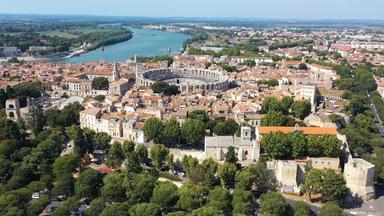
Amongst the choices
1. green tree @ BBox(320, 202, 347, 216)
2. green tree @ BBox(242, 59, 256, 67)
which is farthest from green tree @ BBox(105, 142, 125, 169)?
green tree @ BBox(242, 59, 256, 67)

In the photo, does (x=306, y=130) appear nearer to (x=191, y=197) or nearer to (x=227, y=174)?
(x=227, y=174)

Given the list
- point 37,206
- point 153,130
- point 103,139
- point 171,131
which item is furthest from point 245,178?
point 103,139

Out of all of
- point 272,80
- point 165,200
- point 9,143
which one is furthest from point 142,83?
point 165,200

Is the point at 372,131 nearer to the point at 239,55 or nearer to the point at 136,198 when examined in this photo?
the point at 136,198

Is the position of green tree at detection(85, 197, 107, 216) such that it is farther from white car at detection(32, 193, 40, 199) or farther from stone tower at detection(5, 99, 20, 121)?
stone tower at detection(5, 99, 20, 121)

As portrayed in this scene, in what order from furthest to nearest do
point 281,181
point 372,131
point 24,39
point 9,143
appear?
1. point 24,39
2. point 372,131
3. point 9,143
4. point 281,181

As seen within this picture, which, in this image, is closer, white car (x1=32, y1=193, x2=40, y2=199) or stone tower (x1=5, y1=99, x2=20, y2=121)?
white car (x1=32, y1=193, x2=40, y2=199)
